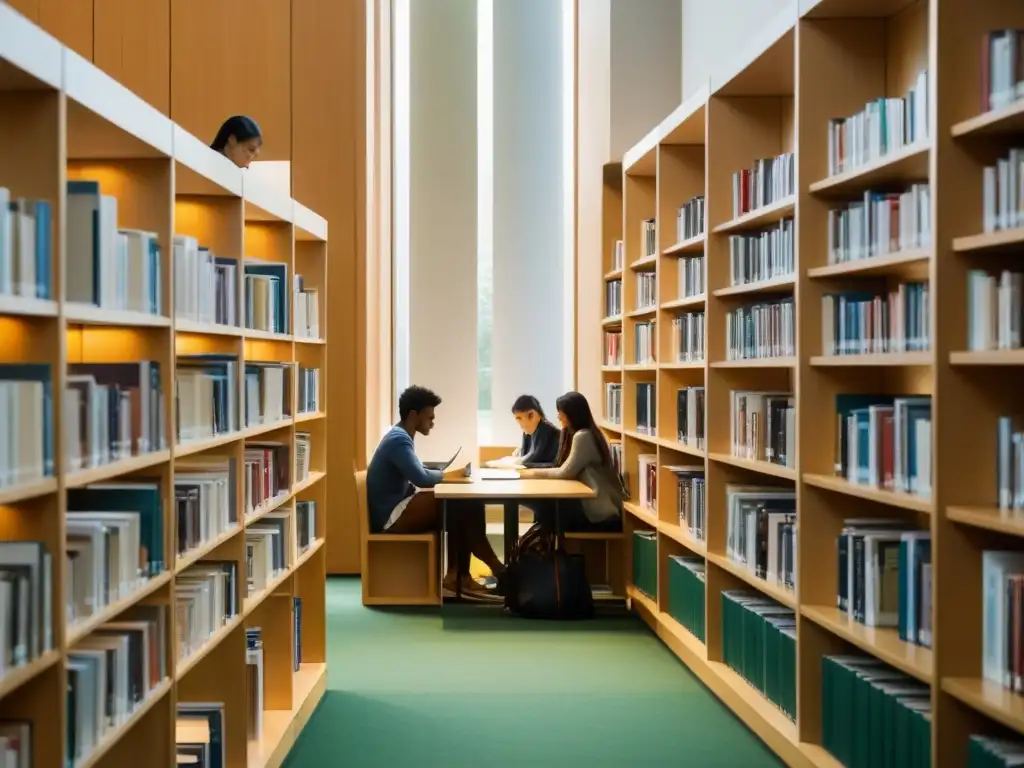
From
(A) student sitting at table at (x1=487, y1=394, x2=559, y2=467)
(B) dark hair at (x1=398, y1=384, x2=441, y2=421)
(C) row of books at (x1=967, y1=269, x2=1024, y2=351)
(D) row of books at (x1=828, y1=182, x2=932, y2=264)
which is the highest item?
(D) row of books at (x1=828, y1=182, x2=932, y2=264)

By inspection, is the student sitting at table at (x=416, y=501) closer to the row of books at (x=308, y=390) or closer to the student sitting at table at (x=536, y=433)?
the student sitting at table at (x=536, y=433)

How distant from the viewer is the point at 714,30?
7.23 metres

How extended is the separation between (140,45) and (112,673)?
7126 mm

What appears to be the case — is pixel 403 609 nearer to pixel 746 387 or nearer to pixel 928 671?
pixel 746 387

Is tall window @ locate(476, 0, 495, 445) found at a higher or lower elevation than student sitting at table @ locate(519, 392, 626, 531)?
higher

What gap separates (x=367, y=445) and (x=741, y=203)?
4.39m

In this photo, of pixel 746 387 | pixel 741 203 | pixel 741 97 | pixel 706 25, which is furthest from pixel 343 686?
pixel 706 25

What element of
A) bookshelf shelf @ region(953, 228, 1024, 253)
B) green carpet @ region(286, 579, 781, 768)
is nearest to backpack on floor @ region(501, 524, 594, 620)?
green carpet @ region(286, 579, 781, 768)

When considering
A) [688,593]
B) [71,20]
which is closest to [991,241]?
[688,593]

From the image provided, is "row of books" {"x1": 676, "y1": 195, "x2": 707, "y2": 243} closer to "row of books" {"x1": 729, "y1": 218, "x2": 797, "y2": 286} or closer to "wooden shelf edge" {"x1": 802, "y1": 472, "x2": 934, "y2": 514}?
"row of books" {"x1": 729, "y1": 218, "x2": 797, "y2": 286}

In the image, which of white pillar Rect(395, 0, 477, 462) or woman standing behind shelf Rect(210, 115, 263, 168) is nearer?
woman standing behind shelf Rect(210, 115, 263, 168)

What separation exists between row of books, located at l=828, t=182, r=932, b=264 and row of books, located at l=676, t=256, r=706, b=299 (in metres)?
1.76

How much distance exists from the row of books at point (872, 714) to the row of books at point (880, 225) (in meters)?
1.43

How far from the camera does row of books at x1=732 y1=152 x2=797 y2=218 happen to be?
192 inches
